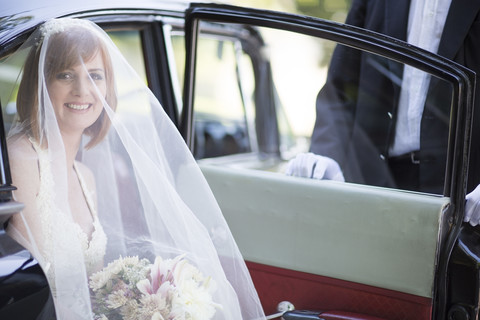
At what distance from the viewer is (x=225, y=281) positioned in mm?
1980

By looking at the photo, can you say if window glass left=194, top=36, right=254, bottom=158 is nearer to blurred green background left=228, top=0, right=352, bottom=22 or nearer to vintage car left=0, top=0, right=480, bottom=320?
vintage car left=0, top=0, right=480, bottom=320

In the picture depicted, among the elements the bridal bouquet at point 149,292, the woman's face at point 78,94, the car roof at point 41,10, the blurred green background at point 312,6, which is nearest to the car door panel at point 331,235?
the bridal bouquet at point 149,292

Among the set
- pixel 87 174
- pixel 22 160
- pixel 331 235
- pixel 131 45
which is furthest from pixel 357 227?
pixel 131 45

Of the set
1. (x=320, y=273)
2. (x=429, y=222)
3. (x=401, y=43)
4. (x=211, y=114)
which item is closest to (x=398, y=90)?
(x=401, y=43)

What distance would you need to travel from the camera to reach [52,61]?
1861 millimetres

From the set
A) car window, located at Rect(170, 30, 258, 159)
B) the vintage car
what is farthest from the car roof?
car window, located at Rect(170, 30, 258, 159)

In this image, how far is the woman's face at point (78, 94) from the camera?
1.88 meters

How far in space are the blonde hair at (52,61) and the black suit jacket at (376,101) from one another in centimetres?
106

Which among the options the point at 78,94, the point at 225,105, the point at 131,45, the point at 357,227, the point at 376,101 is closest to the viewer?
the point at 78,94

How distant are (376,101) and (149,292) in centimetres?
135

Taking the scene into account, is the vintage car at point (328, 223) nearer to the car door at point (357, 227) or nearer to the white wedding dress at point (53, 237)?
the car door at point (357, 227)

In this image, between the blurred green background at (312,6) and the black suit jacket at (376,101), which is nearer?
the black suit jacket at (376,101)

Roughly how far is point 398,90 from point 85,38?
1.31m

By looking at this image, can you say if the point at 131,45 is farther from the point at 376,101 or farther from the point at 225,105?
the point at 225,105
